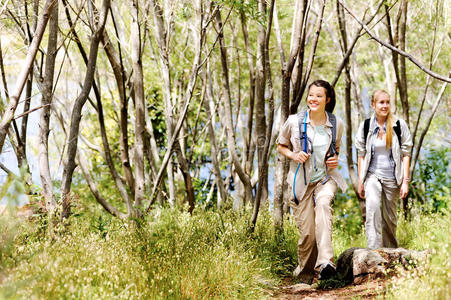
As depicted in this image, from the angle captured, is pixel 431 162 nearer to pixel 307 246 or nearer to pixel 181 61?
pixel 181 61

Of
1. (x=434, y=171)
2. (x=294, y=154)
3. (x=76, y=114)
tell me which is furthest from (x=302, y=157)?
(x=434, y=171)

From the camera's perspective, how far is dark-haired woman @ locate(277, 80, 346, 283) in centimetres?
518

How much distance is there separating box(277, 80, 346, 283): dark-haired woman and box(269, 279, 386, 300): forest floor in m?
0.23

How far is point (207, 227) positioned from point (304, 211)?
50.3 inches

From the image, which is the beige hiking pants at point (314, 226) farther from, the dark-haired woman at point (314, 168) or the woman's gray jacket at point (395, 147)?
the woman's gray jacket at point (395, 147)

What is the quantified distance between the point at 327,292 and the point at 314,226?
75 cm

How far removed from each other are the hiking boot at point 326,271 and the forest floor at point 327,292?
0.43 ft

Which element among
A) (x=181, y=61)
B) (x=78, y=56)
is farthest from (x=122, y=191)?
(x=78, y=56)

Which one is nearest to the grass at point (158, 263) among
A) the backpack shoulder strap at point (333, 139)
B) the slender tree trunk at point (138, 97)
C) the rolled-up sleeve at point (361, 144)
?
the slender tree trunk at point (138, 97)

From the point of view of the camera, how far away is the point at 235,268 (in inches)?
183

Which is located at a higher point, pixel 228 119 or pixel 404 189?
pixel 228 119

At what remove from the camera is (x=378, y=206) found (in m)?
6.30

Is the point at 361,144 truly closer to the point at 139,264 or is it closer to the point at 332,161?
the point at 332,161

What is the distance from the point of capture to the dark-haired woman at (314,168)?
5.18 metres
